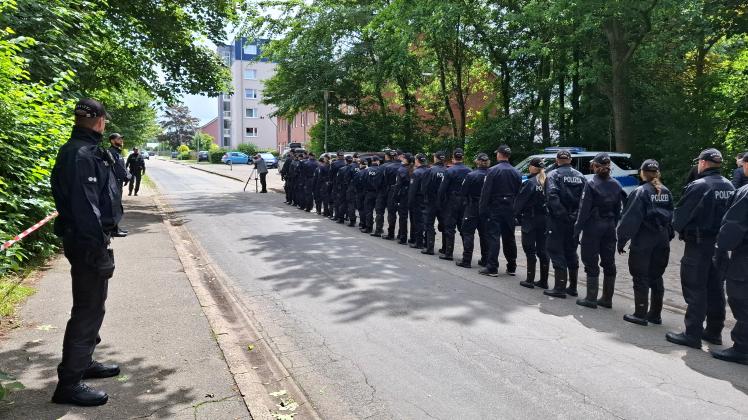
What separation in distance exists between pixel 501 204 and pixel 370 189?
14.5ft

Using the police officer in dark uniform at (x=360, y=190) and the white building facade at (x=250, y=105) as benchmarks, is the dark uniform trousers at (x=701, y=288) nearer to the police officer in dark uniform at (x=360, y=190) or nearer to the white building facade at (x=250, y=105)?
the police officer in dark uniform at (x=360, y=190)

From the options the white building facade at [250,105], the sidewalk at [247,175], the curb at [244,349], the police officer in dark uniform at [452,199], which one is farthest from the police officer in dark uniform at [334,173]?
the white building facade at [250,105]

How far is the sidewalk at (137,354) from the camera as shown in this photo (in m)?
3.82

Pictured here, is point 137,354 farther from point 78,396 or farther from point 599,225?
point 599,225

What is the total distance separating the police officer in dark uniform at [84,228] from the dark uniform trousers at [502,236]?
586 centimetres

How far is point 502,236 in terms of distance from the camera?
28.3ft

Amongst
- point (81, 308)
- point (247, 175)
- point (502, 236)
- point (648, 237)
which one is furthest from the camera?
point (247, 175)

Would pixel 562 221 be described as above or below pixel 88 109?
below

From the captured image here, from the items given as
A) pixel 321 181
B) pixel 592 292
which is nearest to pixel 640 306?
pixel 592 292

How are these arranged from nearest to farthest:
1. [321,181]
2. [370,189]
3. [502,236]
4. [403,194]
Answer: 1. [502,236]
2. [403,194]
3. [370,189]
4. [321,181]

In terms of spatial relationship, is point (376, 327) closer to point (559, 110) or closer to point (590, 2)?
point (590, 2)

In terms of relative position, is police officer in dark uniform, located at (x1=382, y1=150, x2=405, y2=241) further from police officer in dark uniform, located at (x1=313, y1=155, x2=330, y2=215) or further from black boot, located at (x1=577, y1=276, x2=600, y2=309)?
black boot, located at (x1=577, y1=276, x2=600, y2=309)

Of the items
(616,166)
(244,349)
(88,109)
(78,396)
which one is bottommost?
(244,349)

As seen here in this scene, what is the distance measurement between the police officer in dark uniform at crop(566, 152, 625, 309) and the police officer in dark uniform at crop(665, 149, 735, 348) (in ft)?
3.72
